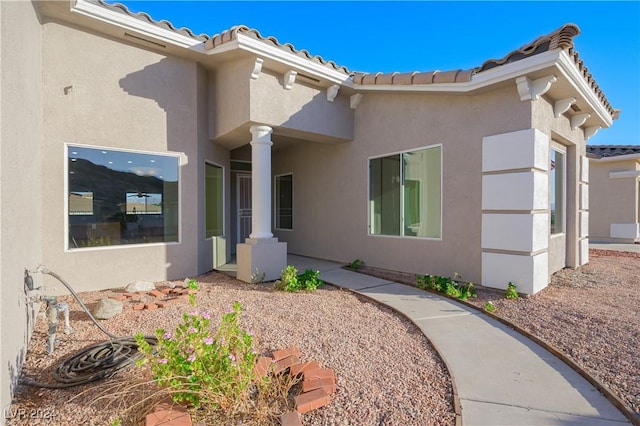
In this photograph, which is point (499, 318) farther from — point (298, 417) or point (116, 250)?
point (116, 250)

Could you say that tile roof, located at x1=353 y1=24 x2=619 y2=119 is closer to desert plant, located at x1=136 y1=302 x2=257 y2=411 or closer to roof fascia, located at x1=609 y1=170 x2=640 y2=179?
desert plant, located at x1=136 y1=302 x2=257 y2=411

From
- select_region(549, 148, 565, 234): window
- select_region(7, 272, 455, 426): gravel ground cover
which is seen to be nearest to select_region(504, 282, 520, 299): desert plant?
select_region(7, 272, 455, 426): gravel ground cover

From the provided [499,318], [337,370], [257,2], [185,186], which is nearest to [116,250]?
[185,186]

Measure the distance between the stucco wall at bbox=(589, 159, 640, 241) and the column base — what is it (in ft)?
48.4

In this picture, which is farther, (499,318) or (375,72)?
(375,72)

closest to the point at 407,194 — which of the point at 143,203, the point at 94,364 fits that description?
the point at 143,203

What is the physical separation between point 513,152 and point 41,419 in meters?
6.56

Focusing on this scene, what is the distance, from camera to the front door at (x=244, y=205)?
394 inches

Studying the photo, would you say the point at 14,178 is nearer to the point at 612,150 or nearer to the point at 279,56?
the point at 279,56

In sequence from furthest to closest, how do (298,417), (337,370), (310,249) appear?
(310,249)
(337,370)
(298,417)

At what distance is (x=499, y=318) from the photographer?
4.36 metres

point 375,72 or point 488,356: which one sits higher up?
point 375,72

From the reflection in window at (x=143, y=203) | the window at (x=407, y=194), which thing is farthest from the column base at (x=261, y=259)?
the window at (x=407, y=194)

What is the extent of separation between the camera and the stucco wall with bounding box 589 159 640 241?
13.2 m
